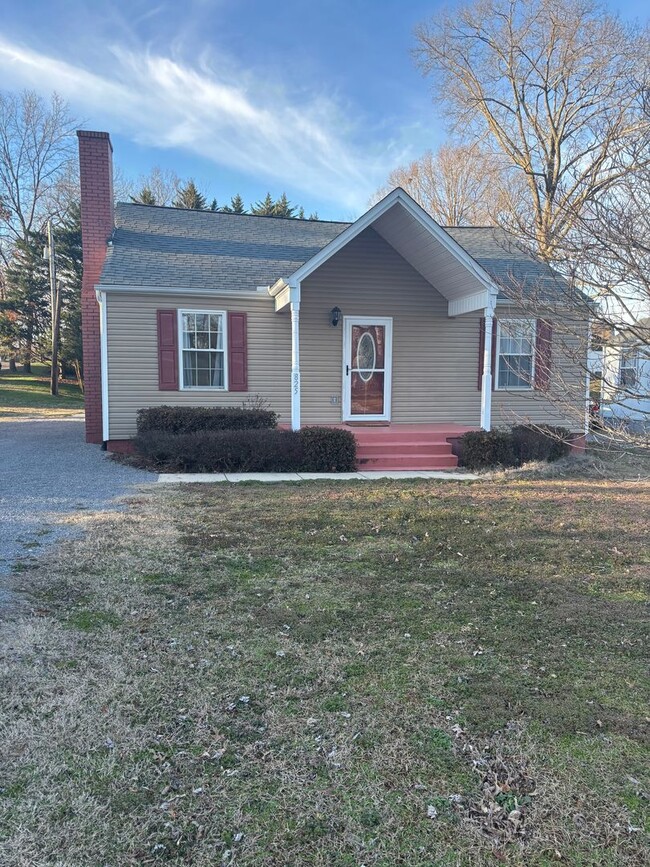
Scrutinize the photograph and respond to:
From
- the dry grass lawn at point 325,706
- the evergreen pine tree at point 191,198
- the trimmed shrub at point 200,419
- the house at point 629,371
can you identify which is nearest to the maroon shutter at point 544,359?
the house at point 629,371

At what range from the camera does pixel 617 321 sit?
3580 millimetres

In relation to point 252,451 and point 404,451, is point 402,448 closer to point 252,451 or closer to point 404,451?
point 404,451

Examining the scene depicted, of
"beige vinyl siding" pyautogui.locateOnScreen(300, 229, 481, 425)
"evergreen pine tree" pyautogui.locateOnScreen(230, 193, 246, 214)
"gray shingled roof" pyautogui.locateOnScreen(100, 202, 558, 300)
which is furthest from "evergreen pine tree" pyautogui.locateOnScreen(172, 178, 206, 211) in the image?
"beige vinyl siding" pyautogui.locateOnScreen(300, 229, 481, 425)

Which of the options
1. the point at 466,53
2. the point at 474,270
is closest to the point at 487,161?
the point at 466,53

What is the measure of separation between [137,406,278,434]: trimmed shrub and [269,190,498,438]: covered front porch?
1147mm

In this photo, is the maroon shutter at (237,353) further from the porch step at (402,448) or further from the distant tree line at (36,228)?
the distant tree line at (36,228)

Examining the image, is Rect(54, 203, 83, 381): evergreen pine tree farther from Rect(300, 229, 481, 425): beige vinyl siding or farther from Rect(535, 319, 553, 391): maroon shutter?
Rect(535, 319, 553, 391): maroon shutter

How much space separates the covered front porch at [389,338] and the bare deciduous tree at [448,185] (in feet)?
51.0

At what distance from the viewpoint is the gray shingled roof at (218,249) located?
1021 cm

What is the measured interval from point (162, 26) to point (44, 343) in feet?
66.3

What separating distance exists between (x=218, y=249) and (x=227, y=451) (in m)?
5.23

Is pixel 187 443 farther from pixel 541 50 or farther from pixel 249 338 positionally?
pixel 541 50

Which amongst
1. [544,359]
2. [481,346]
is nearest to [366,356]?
[481,346]

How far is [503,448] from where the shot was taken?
9117mm
